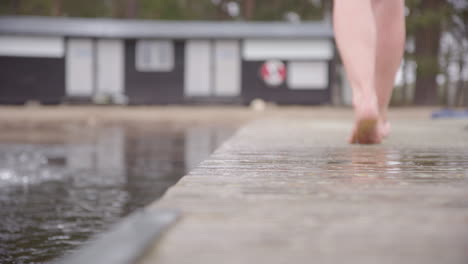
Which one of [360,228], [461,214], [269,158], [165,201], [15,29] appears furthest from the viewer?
[15,29]

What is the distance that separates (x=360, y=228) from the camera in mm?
1505

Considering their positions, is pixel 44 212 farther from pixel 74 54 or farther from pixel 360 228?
pixel 74 54

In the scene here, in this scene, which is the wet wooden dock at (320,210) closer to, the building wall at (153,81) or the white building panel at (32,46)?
the building wall at (153,81)

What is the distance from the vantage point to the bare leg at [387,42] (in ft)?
12.9

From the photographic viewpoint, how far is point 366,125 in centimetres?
357

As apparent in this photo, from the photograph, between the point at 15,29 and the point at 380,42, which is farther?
the point at 15,29

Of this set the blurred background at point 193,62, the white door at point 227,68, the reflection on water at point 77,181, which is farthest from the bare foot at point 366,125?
the white door at point 227,68

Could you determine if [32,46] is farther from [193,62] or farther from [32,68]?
[193,62]

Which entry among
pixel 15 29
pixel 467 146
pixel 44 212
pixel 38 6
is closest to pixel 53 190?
pixel 44 212

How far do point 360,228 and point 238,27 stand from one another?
21440 mm

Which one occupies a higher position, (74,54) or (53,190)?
(74,54)

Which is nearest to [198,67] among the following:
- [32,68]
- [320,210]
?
[32,68]

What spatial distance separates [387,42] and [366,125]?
662 mm

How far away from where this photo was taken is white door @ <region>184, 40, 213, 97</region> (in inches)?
898
